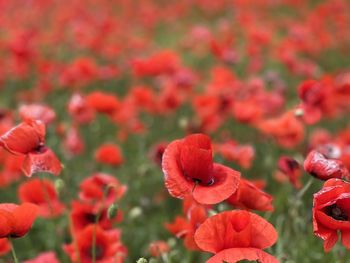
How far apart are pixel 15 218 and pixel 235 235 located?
574 mm

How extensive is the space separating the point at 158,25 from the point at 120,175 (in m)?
5.52

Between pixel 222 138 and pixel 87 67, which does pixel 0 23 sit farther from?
pixel 222 138

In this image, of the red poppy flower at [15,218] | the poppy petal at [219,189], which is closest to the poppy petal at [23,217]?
the red poppy flower at [15,218]

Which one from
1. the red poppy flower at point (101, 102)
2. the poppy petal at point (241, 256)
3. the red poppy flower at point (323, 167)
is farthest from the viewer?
the red poppy flower at point (101, 102)

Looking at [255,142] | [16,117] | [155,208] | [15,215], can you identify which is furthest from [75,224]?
[255,142]

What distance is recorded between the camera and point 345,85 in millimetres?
3242

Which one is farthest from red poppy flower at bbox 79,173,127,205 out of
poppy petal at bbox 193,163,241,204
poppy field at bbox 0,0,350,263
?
poppy petal at bbox 193,163,241,204

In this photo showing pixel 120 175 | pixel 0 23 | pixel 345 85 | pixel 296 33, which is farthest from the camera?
pixel 0 23

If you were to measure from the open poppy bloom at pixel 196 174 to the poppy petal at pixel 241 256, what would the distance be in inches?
4.9

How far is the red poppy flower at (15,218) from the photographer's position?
61.6 inches

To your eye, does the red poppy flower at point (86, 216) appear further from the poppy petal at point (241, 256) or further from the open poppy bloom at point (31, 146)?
the poppy petal at point (241, 256)

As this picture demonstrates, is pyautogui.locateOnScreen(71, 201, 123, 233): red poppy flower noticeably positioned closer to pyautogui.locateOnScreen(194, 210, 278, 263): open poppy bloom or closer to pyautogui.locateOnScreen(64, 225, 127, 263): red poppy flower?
pyautogui.locateOnScreen(64, 225, 127, 263): red poppy flower

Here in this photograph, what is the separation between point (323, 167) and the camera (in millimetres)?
1738

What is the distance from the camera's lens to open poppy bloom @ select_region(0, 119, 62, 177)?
1.76 meters
